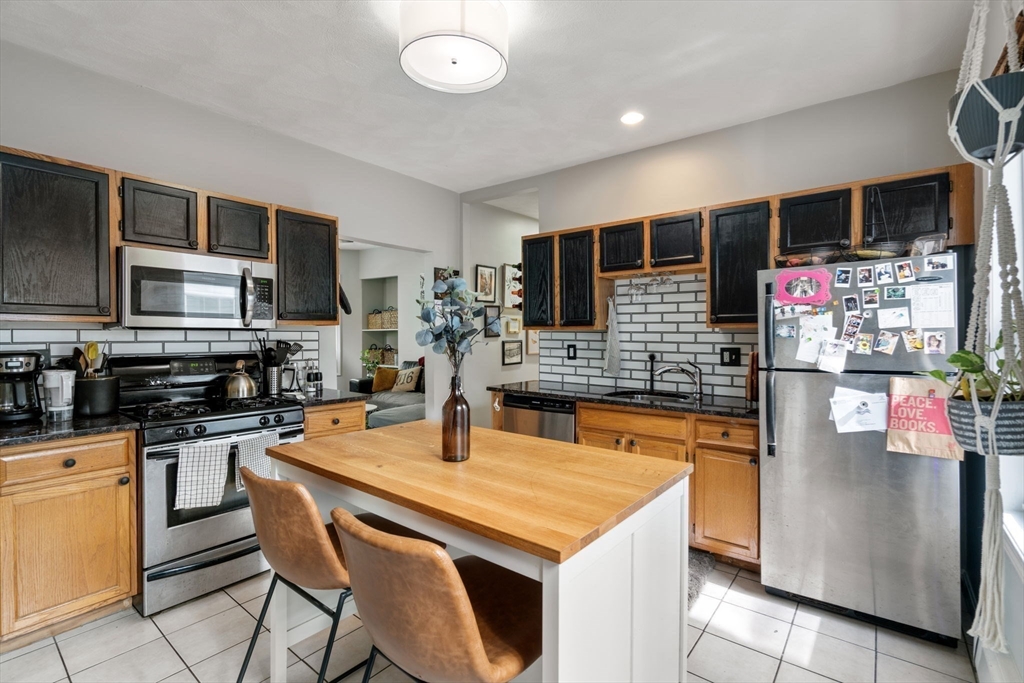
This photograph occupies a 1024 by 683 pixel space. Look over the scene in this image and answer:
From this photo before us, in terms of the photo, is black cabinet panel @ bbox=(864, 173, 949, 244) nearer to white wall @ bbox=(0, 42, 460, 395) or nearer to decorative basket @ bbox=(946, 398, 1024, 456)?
decorative basket @ bbox=(946, 398, 1024, 456)

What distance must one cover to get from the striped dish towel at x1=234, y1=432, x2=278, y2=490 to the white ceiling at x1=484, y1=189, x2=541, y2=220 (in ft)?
10.6

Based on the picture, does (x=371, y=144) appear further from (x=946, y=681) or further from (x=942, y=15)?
(x=946, y=681)

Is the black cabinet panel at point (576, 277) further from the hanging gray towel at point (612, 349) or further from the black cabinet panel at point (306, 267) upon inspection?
the black cabinet panel at point (306, 267)

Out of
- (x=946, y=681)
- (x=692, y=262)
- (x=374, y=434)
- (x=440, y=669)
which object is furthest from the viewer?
(x=692, y=262)

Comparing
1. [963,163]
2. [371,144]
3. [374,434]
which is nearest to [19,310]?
[374,434]

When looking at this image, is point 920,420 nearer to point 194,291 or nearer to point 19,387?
point 194,291

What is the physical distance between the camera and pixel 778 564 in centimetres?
251

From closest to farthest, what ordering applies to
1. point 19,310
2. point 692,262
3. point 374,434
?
point 374,434, point 19,310, point 692,262

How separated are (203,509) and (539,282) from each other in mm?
2736

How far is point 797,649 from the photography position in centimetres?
215

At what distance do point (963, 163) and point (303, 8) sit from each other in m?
3.29

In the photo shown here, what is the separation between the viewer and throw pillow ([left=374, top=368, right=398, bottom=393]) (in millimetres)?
6969

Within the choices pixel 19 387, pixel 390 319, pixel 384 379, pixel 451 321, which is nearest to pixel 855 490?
pixel 451 321

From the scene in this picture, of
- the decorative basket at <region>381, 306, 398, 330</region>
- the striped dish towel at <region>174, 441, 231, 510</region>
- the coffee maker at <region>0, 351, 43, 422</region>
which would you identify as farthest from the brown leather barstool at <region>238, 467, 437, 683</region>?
the decorative basket at <region>381, 306, 398, 330</region>
